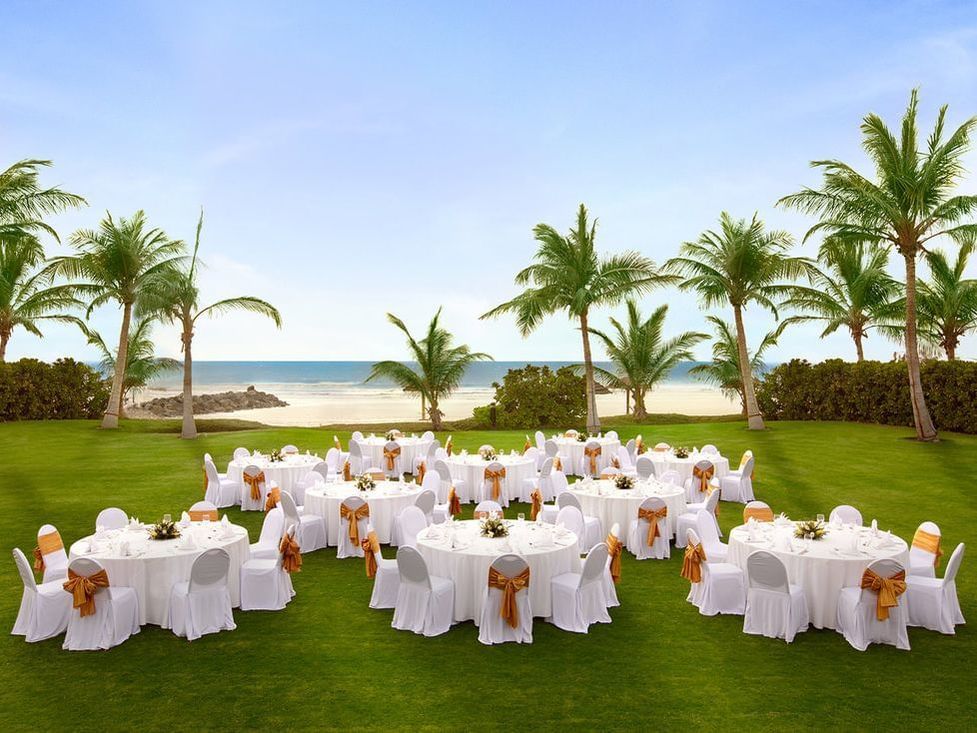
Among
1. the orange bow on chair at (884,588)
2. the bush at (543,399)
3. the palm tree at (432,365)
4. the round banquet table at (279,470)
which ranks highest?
the palm tree at (432,365)

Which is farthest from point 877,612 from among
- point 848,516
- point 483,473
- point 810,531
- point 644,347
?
point 644,347

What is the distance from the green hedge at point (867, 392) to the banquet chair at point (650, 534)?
17292 mm

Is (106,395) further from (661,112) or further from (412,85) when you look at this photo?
(661,112)

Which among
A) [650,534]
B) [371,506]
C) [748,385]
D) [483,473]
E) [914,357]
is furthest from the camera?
[748,385]

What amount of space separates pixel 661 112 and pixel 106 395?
26221 millimetres

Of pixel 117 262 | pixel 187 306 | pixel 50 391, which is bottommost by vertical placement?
pixel 50 391

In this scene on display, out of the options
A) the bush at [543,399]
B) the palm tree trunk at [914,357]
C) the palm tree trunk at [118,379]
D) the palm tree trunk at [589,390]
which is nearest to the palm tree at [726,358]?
the bush at [543,399]

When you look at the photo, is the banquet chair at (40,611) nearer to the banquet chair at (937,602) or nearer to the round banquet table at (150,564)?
the round banquet table at (150,564)

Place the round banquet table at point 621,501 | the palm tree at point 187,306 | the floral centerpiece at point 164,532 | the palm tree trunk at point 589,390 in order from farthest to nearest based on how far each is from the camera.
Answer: the palm tree trunk at point 589,390 → the palm tree at point 187,306 → the round banquet table at point 621,501 → the floral centerpiece at point 164,532

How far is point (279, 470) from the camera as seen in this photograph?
15.4 meters

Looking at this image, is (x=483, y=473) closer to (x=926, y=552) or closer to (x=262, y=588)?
(x=262, y=588)

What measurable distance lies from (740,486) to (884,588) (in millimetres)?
8267

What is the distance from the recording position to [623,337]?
32.0 meters

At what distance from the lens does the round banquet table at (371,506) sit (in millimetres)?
12033
